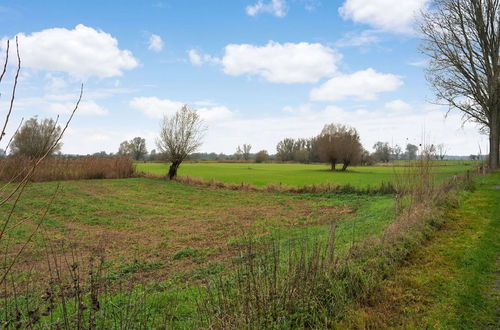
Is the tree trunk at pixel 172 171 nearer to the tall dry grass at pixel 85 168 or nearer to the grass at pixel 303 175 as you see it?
the grass at pixel 303 175

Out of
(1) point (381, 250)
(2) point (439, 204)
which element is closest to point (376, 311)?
(1) point (381, 250)

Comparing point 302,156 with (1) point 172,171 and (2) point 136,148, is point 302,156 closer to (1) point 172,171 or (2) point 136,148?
(2) point 136,148

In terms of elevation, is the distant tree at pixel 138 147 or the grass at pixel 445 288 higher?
the distant tree at pixel 138 147

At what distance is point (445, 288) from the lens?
591cm

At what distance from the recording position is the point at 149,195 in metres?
25.8

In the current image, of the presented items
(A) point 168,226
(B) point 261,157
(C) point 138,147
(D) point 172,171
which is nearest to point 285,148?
(B) point 261,157

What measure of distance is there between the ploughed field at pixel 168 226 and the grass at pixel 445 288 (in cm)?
167

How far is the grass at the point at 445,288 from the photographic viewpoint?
16.0 ft

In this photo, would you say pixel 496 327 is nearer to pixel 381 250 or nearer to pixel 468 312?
pixel 468 312

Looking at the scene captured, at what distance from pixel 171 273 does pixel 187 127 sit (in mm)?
32761

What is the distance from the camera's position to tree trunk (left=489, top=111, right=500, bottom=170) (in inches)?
1203

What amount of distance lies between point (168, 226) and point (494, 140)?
3123 cm

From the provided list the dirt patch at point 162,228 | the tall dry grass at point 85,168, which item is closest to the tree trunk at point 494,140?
the dirt patch at point 162,228

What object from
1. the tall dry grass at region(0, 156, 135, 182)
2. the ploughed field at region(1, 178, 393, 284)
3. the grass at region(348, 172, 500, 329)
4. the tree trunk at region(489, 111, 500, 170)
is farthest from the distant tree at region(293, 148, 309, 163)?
the grass at region(348, 172, 500, 329)
